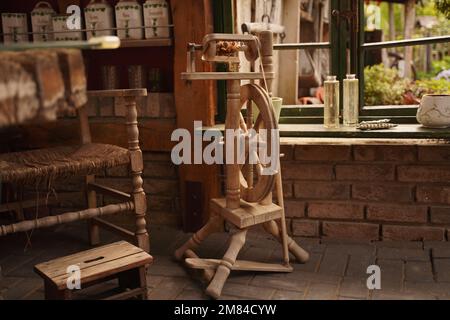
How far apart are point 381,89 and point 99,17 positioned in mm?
2368

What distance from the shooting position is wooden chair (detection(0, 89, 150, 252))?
243cm

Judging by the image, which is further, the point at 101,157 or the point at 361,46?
the point at 361,46

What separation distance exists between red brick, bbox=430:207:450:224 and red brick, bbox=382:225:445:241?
0.05m

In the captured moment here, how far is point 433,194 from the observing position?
9.14 feet

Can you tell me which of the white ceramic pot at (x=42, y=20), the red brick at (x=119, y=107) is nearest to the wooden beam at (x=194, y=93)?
the red brick at (x=119, y=107)

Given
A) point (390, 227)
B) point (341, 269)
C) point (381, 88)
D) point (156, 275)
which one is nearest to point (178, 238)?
point (156, 275)

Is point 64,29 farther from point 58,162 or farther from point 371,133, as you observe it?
point 371,133

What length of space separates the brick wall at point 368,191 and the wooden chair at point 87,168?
839 mm

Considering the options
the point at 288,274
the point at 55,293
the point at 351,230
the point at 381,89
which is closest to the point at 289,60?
the point at 381,89

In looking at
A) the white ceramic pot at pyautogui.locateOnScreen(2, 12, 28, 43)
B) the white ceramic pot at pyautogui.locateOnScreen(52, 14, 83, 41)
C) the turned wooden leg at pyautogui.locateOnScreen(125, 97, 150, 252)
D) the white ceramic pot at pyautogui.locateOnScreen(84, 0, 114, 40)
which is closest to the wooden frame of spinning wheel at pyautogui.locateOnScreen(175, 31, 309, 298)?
the turned wooden leg at pyautogui.locateOnScreen(125, 97, 150, 252)
